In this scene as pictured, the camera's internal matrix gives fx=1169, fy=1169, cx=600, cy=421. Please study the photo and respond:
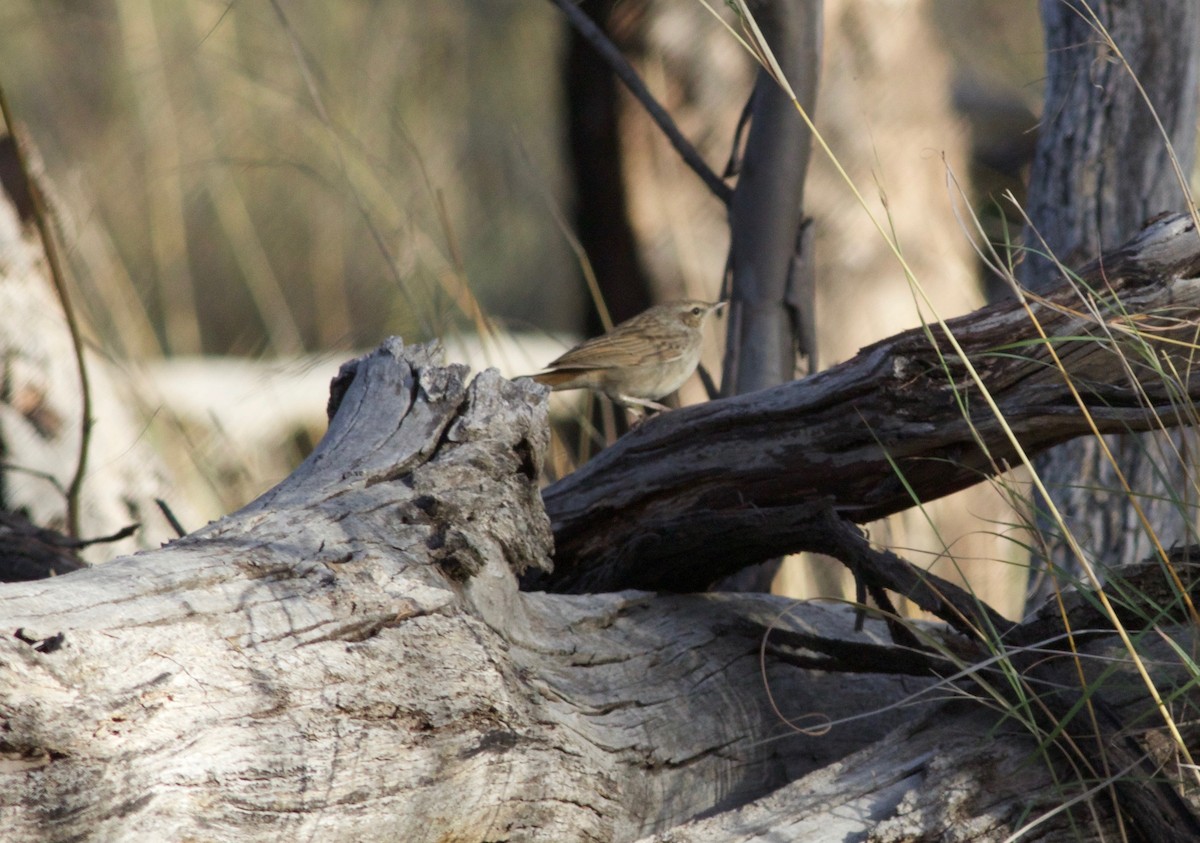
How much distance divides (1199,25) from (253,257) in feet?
14.3

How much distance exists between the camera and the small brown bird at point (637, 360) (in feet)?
13.4

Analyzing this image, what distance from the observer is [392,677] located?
1.89 m

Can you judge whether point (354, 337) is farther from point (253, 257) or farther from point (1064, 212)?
point (1064, 212)

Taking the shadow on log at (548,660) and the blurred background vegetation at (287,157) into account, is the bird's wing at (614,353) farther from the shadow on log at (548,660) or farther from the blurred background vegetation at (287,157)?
the shadow on log at (548,660)

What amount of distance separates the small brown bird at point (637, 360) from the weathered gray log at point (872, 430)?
A: 1.10m

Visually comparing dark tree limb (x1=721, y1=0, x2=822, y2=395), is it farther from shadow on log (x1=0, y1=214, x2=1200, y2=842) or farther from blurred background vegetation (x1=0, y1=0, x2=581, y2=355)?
shadow on log (x1=0, y1=214, x2=1200, y2=842)

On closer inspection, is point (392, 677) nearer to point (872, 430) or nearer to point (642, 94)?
point (872, 430)

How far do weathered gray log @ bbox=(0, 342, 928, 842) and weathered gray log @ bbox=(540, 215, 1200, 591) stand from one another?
231 millimetres

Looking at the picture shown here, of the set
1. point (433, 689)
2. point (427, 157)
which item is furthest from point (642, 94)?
point (427, 157)

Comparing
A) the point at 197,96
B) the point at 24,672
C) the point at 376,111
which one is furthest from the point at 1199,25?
the point at 197,96

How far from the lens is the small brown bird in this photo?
409 centimetres

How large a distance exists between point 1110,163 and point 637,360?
5.77 feet

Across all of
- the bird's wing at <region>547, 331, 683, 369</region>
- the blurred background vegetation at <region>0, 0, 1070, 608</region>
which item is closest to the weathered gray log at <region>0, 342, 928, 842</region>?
the blurred background vegetation at <region>0, 0, 1070, 608</region>

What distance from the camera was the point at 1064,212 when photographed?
4.11 m
